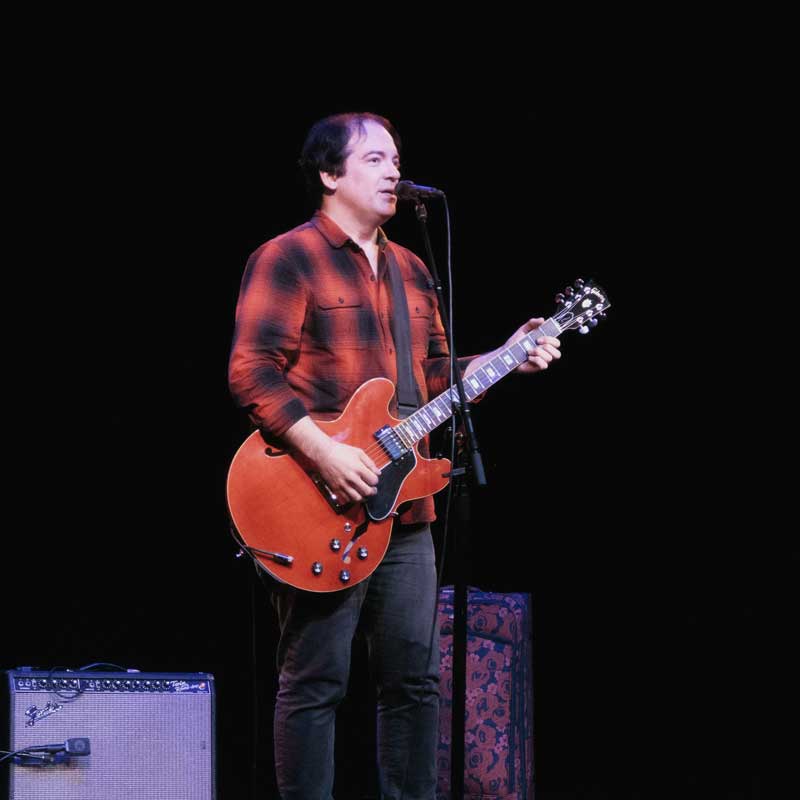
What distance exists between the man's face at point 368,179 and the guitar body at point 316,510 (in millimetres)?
464

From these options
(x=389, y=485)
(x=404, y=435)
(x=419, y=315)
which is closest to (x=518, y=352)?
(x=419, y=315)

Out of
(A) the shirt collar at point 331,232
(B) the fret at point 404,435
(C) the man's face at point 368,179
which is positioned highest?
(C) the man's face at point 368,179

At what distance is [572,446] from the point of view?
442 cm

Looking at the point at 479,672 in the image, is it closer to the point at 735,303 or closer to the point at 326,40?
the point at 735,303

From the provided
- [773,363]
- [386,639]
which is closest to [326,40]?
[773,363]

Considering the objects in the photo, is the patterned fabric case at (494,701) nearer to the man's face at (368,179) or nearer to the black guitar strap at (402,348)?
the black guitar strap at (402,348)

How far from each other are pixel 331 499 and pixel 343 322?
44 cm

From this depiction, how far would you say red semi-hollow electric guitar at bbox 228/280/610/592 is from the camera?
2.57 meters

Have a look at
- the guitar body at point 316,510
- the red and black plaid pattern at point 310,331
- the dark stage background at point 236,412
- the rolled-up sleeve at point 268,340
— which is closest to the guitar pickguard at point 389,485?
the guitar body at point 316,510

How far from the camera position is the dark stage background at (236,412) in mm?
3850

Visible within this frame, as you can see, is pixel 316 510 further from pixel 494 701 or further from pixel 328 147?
pixel 494 701

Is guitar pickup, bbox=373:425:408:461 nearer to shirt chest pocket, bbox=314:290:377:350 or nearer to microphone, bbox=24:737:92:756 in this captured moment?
Answer: shirt chest pocket, bbox=314:290:377:350

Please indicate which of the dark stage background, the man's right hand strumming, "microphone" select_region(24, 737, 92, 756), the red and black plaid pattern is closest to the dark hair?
the red and black plaid pattern

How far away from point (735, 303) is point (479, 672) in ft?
5.95
